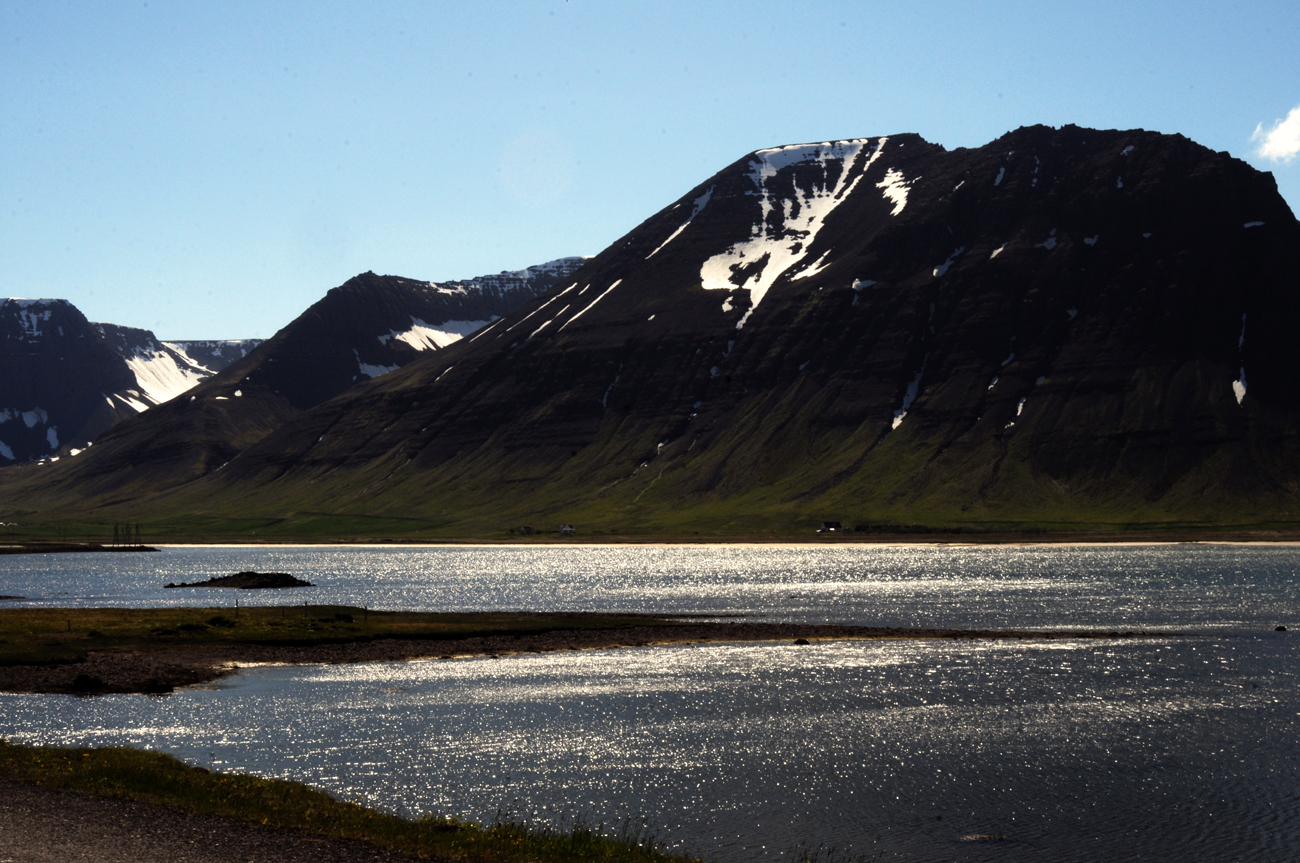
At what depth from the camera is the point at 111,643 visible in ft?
308

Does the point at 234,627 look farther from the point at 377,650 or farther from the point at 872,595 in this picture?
the point at 872,595

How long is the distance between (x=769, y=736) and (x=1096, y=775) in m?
17.1

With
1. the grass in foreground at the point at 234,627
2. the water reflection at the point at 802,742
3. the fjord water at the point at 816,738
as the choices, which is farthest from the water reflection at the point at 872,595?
the water reflection at the point at 802,742

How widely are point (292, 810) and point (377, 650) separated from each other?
2399 inches

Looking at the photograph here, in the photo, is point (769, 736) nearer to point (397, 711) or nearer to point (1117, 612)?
point (397, 711)

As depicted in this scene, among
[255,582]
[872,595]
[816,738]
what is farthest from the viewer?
[255,582]

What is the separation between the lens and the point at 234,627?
345 ft

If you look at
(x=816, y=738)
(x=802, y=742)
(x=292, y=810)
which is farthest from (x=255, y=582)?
(x=292, y=810)

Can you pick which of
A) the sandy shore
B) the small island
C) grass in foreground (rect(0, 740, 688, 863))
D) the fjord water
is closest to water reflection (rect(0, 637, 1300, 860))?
the fjord water

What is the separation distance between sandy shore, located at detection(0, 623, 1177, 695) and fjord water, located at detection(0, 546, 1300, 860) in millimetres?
3817

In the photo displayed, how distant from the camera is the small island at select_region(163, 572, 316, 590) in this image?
170125mm

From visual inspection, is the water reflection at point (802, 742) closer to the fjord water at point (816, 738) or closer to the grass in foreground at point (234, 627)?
the fjord water at point (816, 738)

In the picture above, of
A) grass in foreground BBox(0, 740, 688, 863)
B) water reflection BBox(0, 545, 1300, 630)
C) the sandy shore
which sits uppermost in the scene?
grass in foreground BBox(0, 740, 688, 863)

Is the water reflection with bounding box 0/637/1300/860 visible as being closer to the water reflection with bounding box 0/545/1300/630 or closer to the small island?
the water reflection with bounding box 0/545/1300/630
